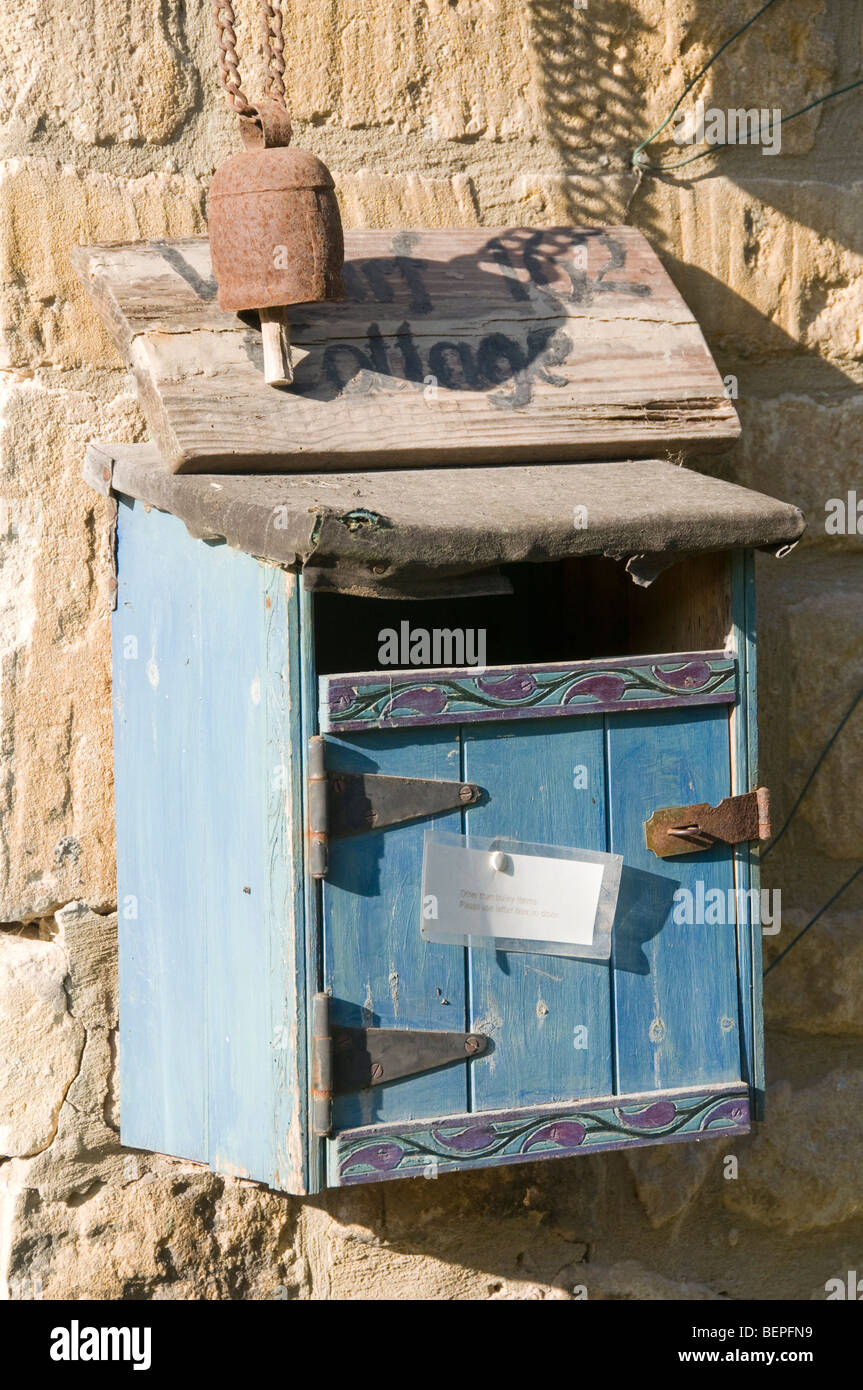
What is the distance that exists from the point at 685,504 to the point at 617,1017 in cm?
52

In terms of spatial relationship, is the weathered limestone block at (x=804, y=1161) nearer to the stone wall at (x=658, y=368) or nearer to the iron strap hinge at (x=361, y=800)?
the stone wall at (x=658, y=368)

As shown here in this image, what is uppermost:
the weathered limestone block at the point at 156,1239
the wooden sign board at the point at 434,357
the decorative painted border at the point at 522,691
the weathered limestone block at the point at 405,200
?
the weathered limestone block at the point at 405,200

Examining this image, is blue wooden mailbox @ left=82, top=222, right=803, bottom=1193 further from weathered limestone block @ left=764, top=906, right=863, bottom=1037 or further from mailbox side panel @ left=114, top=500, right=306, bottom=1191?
weathered limestone block @ left=764, top=906, right=863, bottom=1037

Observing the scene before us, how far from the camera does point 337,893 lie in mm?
1376

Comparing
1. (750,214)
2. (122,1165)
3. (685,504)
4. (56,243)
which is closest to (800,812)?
(685,504)

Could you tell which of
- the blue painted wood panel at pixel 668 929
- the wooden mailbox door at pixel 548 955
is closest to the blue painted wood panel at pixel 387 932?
the wooden mailbox door at pixel 548 955

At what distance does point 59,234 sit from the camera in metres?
1.69

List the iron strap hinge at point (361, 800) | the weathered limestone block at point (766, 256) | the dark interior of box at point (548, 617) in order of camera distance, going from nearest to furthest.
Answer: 1. the iron strap hinge at point (361, 800)
2. the dark interior of box at point (548, 617)
3. the weathered limestone block at point (766, 256)

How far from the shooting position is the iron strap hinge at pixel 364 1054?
137cm

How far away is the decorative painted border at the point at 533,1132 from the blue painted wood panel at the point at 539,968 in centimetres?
2

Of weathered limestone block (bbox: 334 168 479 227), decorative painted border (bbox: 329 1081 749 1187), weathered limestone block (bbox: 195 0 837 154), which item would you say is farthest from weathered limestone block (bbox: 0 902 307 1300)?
weathered limestone block (bbox: 195 0 837 154)

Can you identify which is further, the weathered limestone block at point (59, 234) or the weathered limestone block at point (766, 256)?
the weathered limestone block at point (766, 256)

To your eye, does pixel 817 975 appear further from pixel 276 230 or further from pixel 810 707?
pixel 276 230

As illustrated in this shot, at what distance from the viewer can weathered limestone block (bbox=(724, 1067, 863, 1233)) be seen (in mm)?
1951
